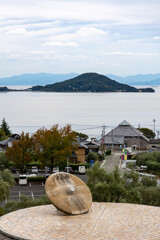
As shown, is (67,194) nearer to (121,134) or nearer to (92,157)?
(92,157)

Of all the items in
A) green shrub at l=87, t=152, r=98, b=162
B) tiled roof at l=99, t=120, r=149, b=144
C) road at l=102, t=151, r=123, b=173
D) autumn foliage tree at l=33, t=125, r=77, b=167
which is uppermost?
autumn foliage tree at l=33, t=125, r=77, b=167

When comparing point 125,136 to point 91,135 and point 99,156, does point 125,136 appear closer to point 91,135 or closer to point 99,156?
point 99,156

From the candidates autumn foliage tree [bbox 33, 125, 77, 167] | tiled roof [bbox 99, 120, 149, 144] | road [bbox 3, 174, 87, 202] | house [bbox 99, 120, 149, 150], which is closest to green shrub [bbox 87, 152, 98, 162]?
autumn foliage tree [bbox 33, 125, 77, 167]

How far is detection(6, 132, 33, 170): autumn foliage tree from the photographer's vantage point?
1949 inches

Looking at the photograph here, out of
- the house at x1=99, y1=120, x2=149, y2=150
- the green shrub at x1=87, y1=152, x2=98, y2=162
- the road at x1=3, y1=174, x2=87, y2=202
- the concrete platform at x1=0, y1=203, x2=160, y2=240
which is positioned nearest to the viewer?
the concrete platform at x1=0, y1=203, x2=160, y2=240

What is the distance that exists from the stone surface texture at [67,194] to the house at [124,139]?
5289cm

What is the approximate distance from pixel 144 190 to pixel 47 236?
13.6 metres

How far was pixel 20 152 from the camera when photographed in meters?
49.4

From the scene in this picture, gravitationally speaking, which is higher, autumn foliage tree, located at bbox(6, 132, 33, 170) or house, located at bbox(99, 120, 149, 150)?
autumn foliage tree, located at bbox(6, 132, 33, 170)

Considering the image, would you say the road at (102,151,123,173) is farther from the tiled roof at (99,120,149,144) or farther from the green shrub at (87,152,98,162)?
the tiled roof at (99,120,149,144)

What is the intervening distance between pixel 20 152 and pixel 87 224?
29.8 meters

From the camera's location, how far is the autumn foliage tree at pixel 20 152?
49500 millimetres

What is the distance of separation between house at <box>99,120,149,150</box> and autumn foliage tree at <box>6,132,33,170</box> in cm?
2940

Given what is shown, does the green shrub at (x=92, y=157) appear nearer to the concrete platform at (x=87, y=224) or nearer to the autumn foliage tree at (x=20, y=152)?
the autumn foliage tree at (x=20, y=152)
